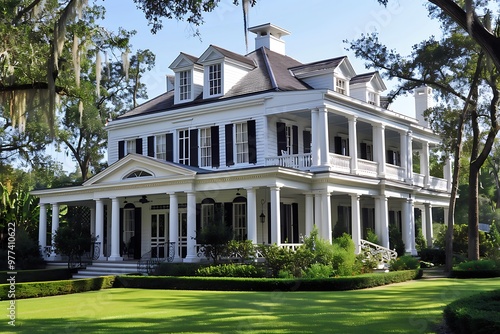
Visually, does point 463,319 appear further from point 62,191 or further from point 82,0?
point 62,191

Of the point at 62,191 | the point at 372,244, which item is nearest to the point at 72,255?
the point at 62,191

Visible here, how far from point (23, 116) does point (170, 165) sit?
11834 mm

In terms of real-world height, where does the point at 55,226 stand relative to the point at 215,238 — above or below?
above

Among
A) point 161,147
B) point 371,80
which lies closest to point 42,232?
point 161,147

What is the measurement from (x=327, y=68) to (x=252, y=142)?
5.27 m

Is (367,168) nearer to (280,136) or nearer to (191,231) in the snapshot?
(280,136)

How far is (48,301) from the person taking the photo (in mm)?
18766

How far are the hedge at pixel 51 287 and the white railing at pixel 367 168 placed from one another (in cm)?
1268

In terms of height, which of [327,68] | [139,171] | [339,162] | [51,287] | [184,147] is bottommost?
[51,287]

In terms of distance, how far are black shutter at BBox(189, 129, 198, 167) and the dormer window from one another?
2.14 meters

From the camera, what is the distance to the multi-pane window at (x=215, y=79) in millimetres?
29922

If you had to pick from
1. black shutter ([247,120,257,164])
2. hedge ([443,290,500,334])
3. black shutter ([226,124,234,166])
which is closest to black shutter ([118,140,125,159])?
black shutter ([226,124,234,166])

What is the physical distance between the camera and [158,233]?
31.1m

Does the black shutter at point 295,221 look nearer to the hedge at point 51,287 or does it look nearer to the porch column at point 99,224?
the porch column at point 99,224
